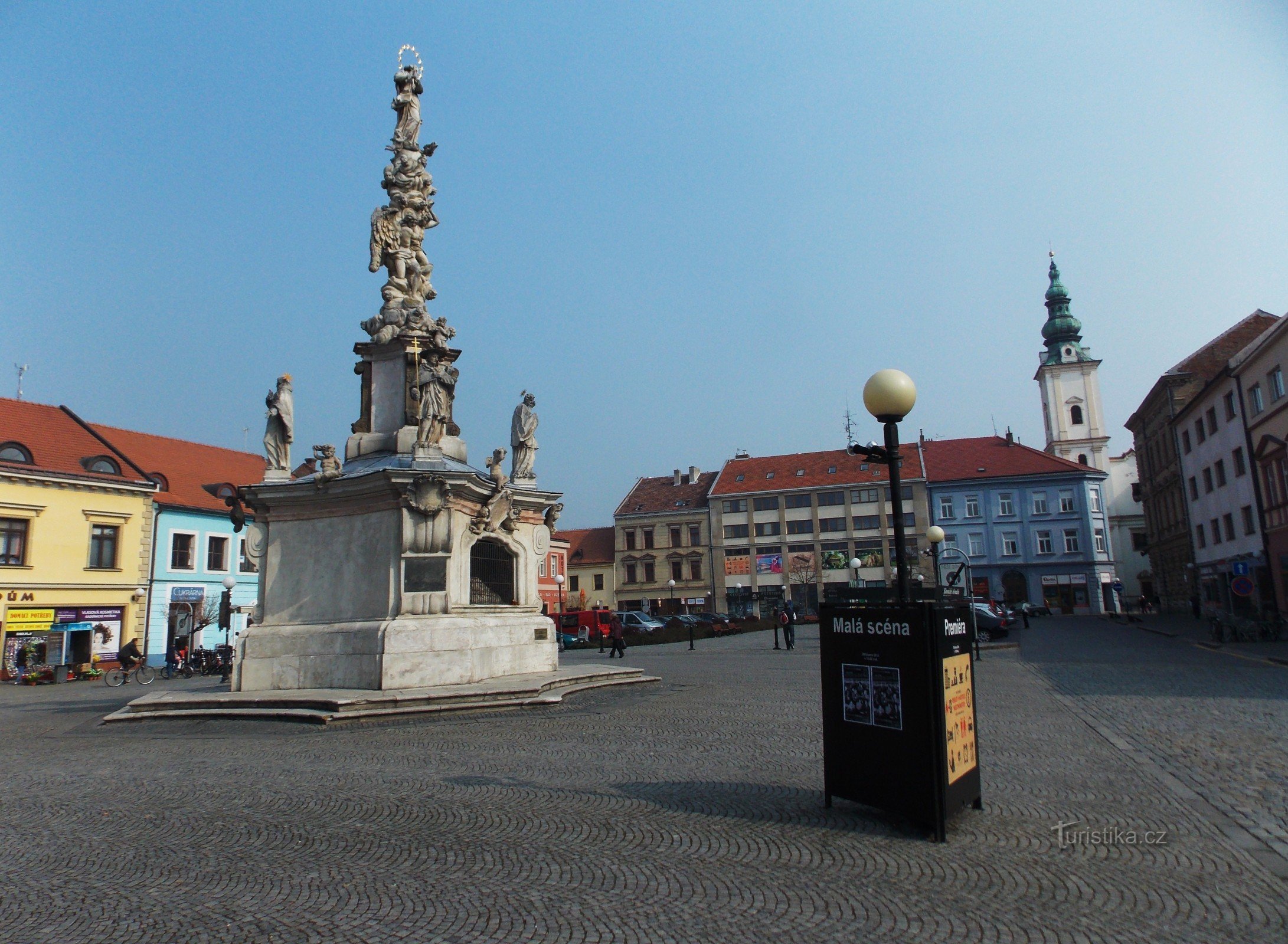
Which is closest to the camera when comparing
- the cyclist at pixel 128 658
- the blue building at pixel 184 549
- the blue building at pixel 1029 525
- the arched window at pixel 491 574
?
the arched window at pixel 491 574

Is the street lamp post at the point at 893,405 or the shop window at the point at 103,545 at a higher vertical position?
the shop window at the point at 103,545

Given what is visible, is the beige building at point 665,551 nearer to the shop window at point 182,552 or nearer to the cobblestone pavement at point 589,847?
the shop window at point 182,552

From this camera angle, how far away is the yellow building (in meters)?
29.6

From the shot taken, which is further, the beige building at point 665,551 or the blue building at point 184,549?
the beige building at point 665,551

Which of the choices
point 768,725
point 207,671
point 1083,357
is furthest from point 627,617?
point 1083,357

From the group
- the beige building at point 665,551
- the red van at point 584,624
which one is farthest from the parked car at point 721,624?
the beige building at point 665,551

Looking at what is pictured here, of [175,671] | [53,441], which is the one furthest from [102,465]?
[175,671]

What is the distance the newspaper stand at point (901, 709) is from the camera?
5547 millimetres

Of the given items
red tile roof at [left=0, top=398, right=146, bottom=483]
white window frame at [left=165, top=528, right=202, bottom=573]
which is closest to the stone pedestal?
red tile roof at [left=0, top=398, right=146, bottom=483]

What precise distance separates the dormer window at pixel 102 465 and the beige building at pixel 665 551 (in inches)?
1698

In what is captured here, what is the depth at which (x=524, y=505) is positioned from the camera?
15.6 meters

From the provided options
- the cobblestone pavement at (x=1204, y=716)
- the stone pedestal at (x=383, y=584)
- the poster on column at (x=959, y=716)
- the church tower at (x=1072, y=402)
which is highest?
the church tower at (x=1072, y=402)

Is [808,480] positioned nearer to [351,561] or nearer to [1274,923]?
[351,561]

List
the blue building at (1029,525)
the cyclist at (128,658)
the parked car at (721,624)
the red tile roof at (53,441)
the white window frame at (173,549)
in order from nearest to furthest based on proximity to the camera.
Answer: the cyclist at (128,658) < the red tile roof at (53,441) < the white window frame at (173,549) < the parked car at (721,624) < the blue building at (1029,525)
